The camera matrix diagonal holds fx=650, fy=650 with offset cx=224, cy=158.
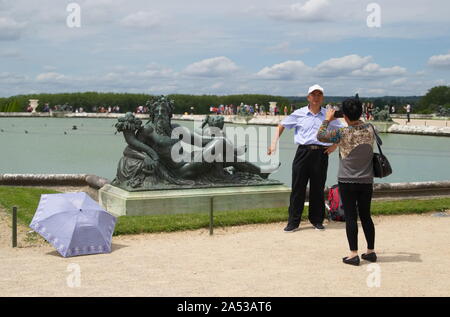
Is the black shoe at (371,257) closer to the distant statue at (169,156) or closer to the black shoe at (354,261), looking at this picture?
the black shoe at (354,261)

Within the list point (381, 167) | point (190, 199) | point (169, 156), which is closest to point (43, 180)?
point (169, 156)

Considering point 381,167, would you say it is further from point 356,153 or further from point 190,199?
point 190,199

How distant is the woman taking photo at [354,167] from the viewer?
20.4 ft

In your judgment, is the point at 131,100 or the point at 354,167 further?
the point at 131,100

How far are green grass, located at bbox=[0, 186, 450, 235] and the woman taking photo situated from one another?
8.59 feet

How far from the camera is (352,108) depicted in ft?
20.5

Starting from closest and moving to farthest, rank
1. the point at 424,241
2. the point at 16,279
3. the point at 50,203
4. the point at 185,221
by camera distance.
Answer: the point at 16,279
the point at 50,203
the point at 424,241
the point at 185,221

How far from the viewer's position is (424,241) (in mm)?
7781

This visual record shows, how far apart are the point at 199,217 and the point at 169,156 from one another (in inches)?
52.1

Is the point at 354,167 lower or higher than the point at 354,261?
higher

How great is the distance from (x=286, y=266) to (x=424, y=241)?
7.56 feet

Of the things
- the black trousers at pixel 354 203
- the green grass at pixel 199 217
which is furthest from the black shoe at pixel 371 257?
the green grass at pixel 199 217

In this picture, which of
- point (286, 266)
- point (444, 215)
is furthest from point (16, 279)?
point (444, 215)
